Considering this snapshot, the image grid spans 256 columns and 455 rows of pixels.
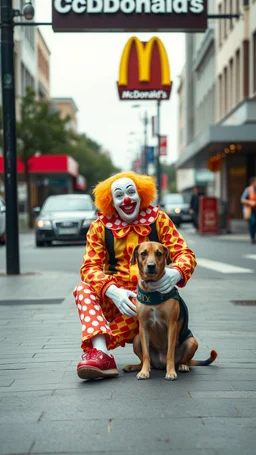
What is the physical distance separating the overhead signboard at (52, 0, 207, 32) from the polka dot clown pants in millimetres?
9097

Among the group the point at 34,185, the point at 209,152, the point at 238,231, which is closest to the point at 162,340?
the point at 238,231

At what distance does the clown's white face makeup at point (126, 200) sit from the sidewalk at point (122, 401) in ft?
3.40

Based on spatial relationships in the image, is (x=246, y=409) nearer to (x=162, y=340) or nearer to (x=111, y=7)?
(x=162, y=340)

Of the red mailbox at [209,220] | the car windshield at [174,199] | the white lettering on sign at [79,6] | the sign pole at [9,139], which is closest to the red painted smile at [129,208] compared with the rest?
the sign pole at [9,139]

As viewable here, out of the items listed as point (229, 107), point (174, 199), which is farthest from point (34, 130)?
point (229, 107)

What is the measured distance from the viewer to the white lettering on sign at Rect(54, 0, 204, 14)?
1473 cm

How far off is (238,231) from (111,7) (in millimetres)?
22902

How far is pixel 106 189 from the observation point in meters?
6.62

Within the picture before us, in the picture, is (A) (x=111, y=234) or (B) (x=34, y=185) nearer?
(A) (x=111, y=234)

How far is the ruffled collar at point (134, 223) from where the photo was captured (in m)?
6.45

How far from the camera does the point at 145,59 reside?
897 inches

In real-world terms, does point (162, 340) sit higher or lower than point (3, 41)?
lower

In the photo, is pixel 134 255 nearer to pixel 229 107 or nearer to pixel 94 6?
pixel 94 6

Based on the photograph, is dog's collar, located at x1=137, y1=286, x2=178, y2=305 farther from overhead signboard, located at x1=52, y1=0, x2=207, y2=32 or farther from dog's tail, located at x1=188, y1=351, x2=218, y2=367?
overhead signboard, located at x1=52, y1=0, x2=207, y2=32
